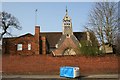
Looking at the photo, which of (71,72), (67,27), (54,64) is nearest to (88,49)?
(54,64)

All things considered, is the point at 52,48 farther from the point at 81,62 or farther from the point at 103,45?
the point at 81,62

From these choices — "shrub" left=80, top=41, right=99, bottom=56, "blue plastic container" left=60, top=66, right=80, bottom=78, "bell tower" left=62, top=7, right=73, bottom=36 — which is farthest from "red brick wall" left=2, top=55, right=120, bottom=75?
"bell tower" left=62, top=7, right=73, bottom=36

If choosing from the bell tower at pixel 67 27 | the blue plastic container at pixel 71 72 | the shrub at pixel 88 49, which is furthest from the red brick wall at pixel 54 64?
the bell tower at pixel 67 27

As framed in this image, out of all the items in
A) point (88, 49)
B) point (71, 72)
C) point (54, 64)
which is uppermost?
point (88, 49)

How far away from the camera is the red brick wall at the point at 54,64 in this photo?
27.5 metres

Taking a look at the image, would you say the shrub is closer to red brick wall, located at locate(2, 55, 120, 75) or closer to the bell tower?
red brick wall, located at locate(2, 55, 120, 75)

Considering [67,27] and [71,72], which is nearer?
[71,72]

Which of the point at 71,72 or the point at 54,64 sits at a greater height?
the point at 54,64

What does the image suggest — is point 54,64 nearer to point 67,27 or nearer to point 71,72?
point 71,72

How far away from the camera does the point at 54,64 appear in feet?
91.2

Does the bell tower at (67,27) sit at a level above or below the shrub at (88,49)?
above

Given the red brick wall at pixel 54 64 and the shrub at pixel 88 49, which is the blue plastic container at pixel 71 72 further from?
the shrub at pixel 88 49

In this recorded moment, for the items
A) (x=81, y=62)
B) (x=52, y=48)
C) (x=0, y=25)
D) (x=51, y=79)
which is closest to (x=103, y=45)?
(x=81, y=62)

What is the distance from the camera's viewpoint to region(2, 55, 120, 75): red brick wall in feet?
90.3
